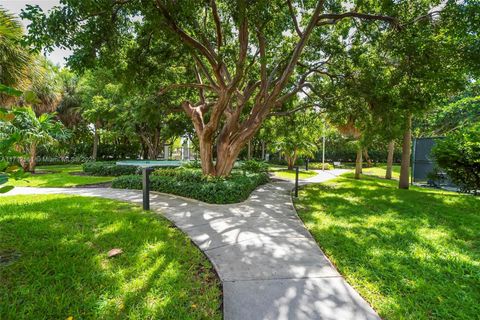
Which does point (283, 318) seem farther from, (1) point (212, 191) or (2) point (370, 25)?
(2) point (370, 25)

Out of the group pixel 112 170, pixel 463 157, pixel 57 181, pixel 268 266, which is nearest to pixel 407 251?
pixel 268 266

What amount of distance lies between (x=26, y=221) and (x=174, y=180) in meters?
4.23

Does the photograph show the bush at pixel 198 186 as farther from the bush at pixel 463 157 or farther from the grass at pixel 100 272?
the bush at pixel 463 157

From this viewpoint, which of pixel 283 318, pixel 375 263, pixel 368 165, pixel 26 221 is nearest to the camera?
pixel 283 318

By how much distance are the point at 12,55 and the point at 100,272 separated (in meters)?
6.77

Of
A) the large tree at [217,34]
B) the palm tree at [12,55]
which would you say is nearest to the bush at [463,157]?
the large tree at [217,34]

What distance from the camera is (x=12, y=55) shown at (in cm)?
620

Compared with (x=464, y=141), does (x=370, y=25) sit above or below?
above

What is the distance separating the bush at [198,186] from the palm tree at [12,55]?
4380mm

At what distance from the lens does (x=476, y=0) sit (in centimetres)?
561

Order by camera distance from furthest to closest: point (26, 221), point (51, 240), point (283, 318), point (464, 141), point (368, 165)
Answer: point (368, 165) → point (464, 141) → point (26, 221) → point (51, 240) → point (283, 318)

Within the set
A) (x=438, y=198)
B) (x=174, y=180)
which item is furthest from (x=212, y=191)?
(x=438, y=198)

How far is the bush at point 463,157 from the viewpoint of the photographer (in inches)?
304

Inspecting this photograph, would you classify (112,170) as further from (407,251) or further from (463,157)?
(463,157)
